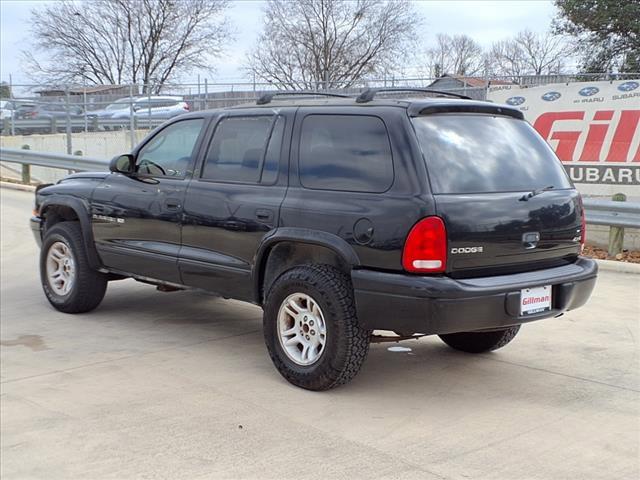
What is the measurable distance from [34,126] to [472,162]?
2369 cm

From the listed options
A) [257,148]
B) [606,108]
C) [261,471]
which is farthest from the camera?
[606,108]

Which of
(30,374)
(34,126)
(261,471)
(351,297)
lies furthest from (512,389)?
(34,126)

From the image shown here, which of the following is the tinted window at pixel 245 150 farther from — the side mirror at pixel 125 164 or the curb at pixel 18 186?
the curb at pixel 18 186

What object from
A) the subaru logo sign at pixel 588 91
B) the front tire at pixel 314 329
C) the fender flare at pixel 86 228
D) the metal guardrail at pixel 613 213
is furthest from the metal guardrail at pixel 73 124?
the front tire at pixel 314 329

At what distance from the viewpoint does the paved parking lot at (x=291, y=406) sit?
4051 mm

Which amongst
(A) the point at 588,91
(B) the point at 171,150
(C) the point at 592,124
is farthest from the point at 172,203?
(A) the point at 588,91

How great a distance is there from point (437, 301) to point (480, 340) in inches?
63.0

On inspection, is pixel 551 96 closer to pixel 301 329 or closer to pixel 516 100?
pixel 516 100

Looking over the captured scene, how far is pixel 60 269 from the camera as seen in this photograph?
23.8 ft

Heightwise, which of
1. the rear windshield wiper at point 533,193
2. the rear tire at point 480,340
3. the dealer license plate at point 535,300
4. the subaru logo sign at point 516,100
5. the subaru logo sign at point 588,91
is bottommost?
the rear tire at point 480,340

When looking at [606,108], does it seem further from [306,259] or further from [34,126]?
[34,126]

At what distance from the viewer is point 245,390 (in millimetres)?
5164

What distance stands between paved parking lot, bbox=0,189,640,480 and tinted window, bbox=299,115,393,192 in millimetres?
1316

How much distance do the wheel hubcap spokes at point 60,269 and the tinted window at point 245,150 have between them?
1903 millimetres
